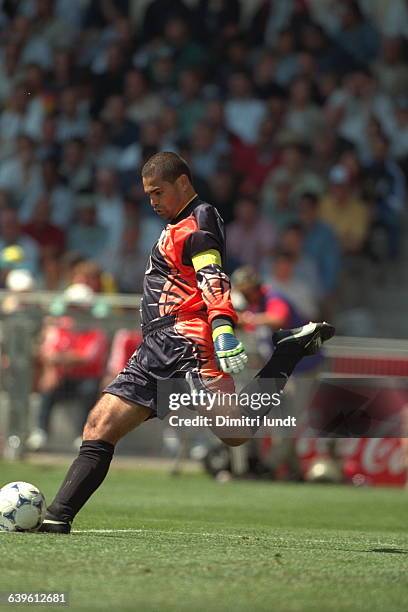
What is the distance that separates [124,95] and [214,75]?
1330 mm

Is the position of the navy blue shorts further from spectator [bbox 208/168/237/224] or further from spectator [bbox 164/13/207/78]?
spectator [bbox 164/13/207/78]

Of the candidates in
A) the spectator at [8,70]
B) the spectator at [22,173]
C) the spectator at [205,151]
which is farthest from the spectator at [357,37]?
the spectator at [8,70]

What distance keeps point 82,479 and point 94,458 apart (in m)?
0.13

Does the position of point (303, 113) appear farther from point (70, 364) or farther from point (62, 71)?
point (70, 364)

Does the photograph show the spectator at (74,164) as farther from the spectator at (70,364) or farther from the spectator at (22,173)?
the spectator at (70,364)

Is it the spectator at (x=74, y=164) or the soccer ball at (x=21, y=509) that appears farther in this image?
the spectator at (x=74, y=164)

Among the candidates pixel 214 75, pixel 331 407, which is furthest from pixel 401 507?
pixel 214 75

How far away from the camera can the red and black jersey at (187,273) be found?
756 centimetres

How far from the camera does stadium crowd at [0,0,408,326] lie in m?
18.4

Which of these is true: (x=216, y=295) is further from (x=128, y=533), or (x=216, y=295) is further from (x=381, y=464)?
(x=381, y=464)

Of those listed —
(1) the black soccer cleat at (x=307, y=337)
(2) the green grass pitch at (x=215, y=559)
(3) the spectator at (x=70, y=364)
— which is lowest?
(2) the green grass pitch at (x=215, y=559)

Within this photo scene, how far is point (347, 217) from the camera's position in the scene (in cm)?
1844

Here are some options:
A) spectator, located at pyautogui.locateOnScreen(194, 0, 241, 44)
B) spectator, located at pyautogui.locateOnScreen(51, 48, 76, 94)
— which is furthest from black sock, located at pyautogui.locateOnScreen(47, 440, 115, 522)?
spectator, located at pyautogui.locateOnScreen(194, 0, 241, 44)

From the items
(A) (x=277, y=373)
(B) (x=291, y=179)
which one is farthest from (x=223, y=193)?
(A) (x=277, y=373)
